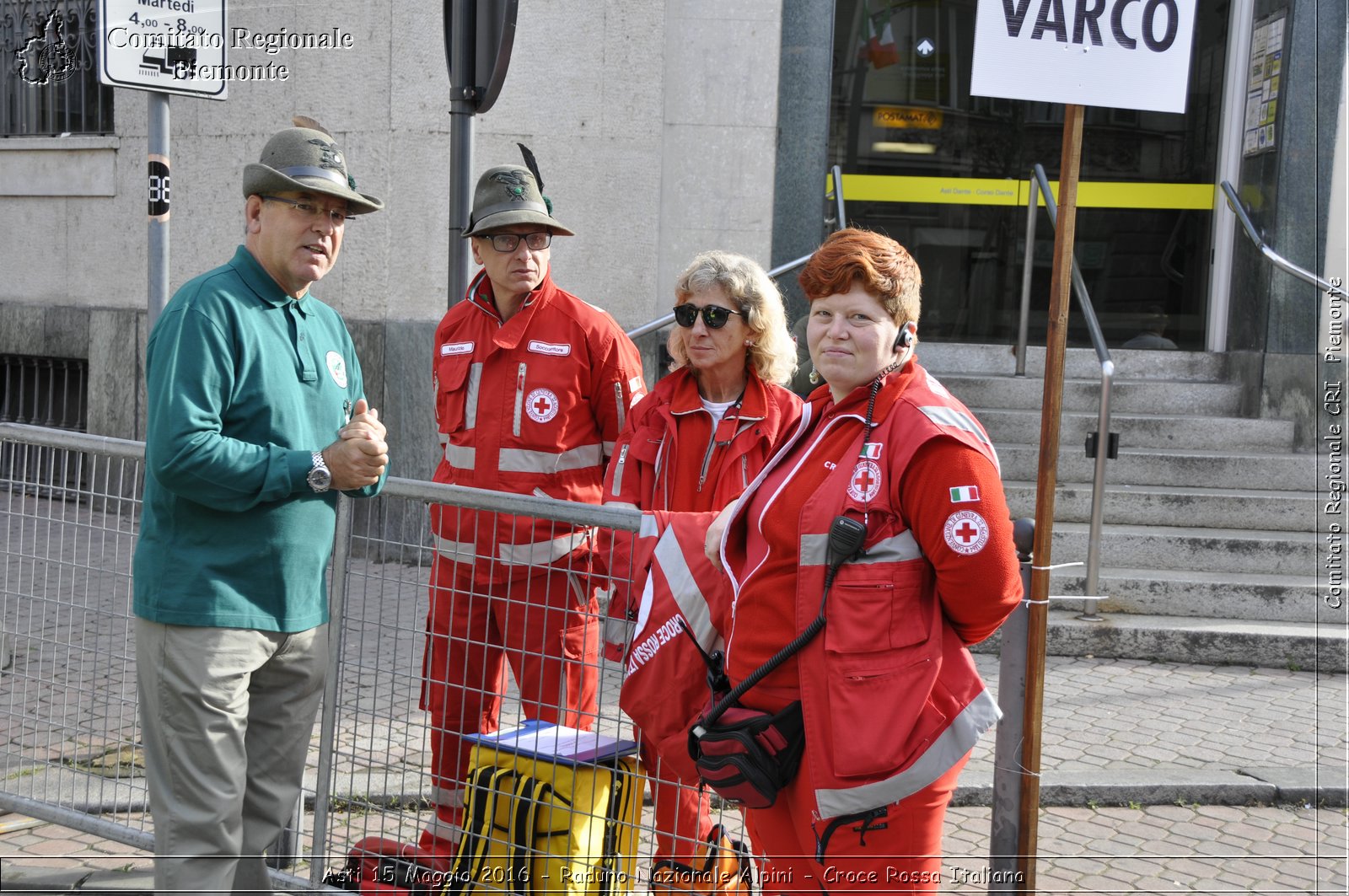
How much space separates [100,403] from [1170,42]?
885 centimetres

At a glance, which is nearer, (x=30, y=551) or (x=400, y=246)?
(x=30, y=551)

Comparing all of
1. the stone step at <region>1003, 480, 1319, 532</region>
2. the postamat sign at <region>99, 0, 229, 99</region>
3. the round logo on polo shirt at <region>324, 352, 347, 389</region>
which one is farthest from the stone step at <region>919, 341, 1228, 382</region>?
the round logo on polo shirt at <region>324, 352, 347, 389</region>

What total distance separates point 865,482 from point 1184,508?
5.86 metres

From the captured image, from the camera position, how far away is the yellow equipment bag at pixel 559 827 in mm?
3232

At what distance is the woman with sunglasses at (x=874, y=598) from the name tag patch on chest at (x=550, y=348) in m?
1.64

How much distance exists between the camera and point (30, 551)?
163 inches

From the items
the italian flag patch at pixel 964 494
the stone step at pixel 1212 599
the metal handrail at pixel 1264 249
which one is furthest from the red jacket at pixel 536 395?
the metal handrail at pixel 1264 249

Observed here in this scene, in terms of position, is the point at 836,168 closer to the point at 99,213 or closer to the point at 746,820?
the point at 99,213

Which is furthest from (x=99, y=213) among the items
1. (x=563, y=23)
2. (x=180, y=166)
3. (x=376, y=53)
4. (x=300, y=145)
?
(x=300, y=145)

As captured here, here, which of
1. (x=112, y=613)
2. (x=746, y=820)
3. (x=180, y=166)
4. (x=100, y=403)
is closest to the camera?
(x=746, y=820)

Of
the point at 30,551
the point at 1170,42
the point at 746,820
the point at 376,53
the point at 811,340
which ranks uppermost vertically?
the point at 376,53

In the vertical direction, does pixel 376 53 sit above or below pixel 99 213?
above

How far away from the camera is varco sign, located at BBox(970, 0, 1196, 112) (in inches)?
130

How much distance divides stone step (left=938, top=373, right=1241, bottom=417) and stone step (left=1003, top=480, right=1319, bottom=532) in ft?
3.52
